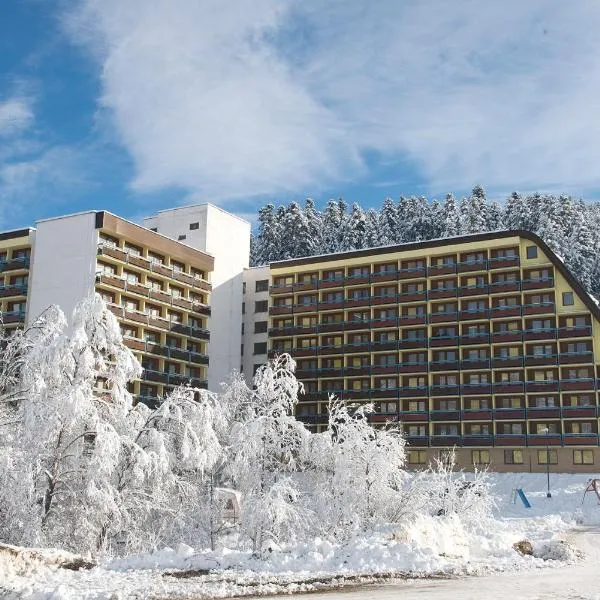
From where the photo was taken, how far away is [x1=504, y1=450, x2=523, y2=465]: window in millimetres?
71062

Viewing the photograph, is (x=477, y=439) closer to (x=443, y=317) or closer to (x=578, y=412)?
(x=578, y=412)

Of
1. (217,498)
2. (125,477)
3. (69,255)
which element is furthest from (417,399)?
(125,477)

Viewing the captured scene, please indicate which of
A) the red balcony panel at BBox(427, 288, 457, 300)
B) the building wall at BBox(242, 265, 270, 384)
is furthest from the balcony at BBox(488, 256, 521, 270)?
the building wall at BBox(242, 265, 270, 384)

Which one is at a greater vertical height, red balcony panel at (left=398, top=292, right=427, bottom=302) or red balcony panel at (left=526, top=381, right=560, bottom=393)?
red balcony panel at (left=398, top=292, right=427, bottom=302)

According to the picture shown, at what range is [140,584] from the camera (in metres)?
19.5

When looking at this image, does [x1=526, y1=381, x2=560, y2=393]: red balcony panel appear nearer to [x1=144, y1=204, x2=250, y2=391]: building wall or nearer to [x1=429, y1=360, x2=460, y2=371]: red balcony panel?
[x1=429, y1=360, x2=460, y2=371]: red balcony panel

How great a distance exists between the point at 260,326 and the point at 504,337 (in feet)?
84.7

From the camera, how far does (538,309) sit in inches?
2827

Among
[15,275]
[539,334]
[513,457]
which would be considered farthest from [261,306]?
[513,457]

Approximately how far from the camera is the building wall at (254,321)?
275ft

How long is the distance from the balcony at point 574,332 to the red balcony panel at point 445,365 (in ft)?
32.1

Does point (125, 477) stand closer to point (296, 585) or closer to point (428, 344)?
point (296, 585)

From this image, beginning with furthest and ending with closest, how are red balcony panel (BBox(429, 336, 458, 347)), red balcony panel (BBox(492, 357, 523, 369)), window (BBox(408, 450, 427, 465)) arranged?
red balcony panel (BBox(429, 336, 458, 347)) → window (BBox(408, 450, 427, 465)) → red balcony panel (BBox(492, 357, 523, 369))

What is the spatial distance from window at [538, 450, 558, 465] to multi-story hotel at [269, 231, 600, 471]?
9 cm
